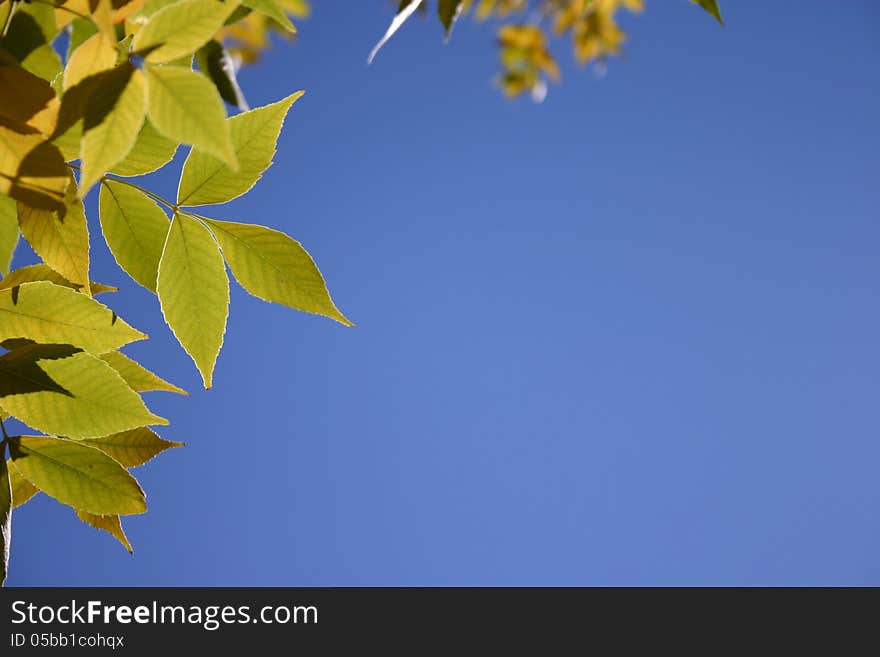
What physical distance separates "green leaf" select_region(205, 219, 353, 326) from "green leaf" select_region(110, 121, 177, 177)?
0.06 m

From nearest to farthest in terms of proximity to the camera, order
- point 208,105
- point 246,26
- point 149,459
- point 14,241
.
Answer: point 208,105
point 14,241
point 149,459
point 246,26

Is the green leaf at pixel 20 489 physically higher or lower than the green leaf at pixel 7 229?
lower

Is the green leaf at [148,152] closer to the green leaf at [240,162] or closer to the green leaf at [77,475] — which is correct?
the green leaf at [240,162]

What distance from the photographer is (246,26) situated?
207 centimetres

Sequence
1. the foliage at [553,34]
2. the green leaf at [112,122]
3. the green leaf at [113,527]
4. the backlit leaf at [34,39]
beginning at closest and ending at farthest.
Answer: the green leaf at [112,122]
the backlit leaf at [34,39]
the green leaf at [113,527]
the foliage at [553,34]

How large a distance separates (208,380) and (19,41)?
0.25m

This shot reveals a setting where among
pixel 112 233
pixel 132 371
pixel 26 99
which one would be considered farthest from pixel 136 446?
pixel 26 99

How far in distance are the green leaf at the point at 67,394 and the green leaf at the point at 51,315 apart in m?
0.03

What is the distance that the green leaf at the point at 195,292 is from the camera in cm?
52

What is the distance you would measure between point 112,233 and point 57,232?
0.06 metres

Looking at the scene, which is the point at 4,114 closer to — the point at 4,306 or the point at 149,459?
the point at 4,306

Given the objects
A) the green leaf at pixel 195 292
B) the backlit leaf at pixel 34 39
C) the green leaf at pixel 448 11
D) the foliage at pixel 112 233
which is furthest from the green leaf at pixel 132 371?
the green leaf at pixel 448 11

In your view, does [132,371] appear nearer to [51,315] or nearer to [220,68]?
[51,315]

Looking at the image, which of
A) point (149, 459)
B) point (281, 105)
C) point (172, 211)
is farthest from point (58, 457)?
point (281, 105)
